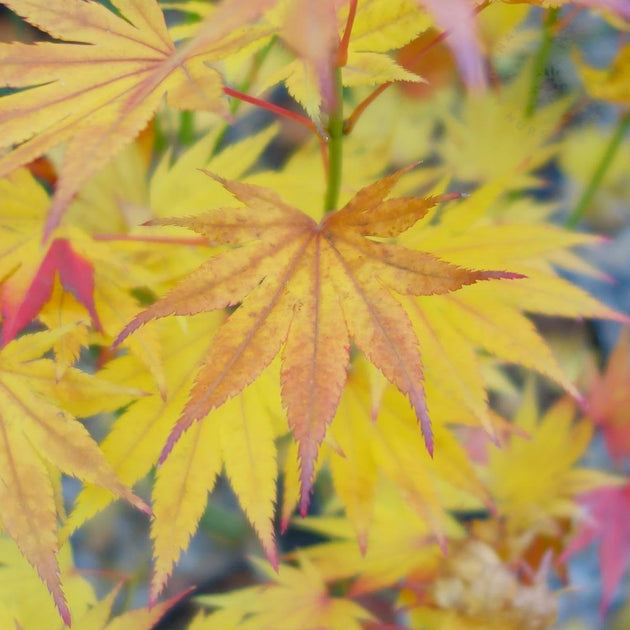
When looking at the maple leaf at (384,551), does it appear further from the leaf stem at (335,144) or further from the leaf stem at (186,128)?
the leaf stem at (186,128)

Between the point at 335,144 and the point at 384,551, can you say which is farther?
the point at 384,551

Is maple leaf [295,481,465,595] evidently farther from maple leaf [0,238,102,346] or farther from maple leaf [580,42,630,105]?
maple leaf [580,42,630,105]

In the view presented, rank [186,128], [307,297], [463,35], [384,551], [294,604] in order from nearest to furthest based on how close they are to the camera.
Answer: [463,35]
[307,297]
[294,604]
[384,551]
[186,128]

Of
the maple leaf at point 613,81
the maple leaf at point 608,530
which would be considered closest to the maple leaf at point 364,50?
the maple leaf at point 613,81

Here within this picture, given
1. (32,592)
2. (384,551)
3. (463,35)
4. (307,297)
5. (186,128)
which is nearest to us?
(463,35)

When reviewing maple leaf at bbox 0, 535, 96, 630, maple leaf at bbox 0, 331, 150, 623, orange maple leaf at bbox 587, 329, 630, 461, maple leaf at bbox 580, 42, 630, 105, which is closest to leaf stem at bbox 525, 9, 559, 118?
maple leaf at bbox 580, 42, 630, 105

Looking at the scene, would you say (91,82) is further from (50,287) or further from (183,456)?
(183,456)

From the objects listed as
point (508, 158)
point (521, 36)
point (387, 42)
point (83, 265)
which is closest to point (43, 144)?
point (83, 265)

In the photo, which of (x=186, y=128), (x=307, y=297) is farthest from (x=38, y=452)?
(x=186, y=128)
